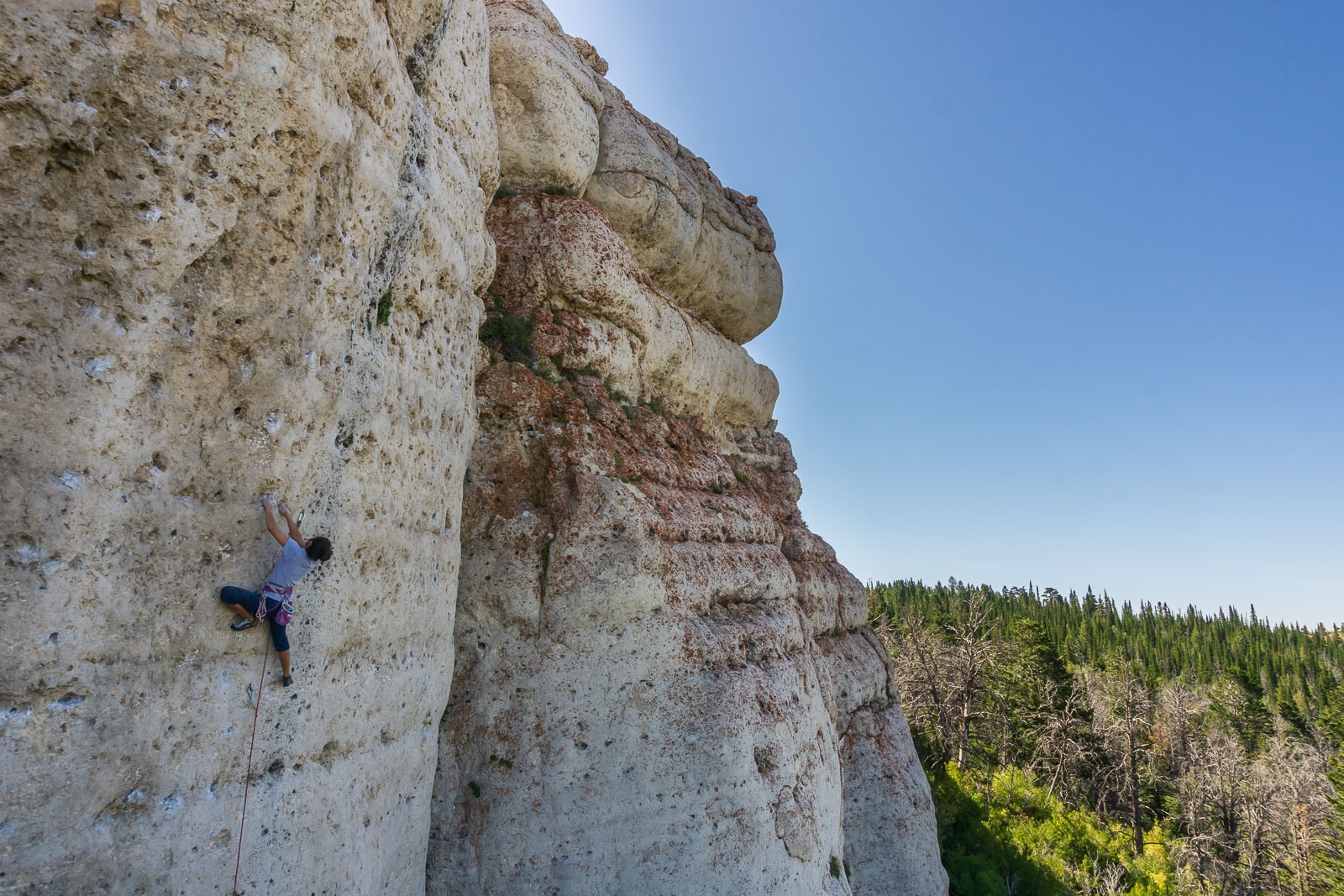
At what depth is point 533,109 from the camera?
12.4m

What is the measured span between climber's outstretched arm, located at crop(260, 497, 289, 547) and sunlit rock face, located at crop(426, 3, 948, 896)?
150 inches

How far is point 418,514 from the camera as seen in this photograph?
805cm

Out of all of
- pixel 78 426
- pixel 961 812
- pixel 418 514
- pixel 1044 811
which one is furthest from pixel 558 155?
pixel 1044 811

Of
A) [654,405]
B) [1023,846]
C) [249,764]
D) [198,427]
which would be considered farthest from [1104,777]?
[198,427]

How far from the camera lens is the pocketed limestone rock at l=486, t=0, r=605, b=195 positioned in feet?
40.4

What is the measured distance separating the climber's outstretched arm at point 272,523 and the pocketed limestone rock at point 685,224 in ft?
32.3

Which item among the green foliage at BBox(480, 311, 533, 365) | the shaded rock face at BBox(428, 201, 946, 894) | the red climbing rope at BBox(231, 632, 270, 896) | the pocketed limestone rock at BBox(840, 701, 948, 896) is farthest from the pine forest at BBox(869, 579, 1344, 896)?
the red climbing rope at BBox(231, 632, 270, 896)

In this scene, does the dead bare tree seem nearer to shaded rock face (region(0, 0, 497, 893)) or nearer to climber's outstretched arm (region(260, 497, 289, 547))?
shaded rock face (region(0, 0, 497, 893))

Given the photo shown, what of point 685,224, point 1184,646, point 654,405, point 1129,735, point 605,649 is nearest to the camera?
point 605,649

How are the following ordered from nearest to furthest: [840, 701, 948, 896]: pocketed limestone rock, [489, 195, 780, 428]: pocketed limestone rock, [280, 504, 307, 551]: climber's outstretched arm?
[280, 504, 307, 551]: climber's outstretched arm < [489, 195, 780, 428]: pocketed limestone rock < [840, 701, 948, 896]: pocketed limestone rock

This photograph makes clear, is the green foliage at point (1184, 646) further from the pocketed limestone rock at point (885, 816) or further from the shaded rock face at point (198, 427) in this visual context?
the shaded rock face at point (198, 427)

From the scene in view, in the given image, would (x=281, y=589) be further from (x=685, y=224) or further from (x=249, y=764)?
(x=685, y=224)

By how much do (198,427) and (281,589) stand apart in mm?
1385

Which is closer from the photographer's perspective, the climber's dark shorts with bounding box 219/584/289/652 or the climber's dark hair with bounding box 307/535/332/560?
the climber's dark shorts with bounding box 219/584/289/652
